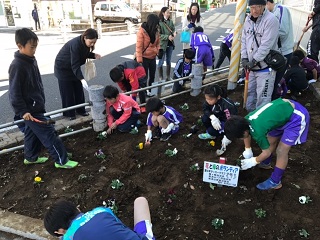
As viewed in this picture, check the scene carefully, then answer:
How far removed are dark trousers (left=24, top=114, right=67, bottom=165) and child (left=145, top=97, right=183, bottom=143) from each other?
1280 mm

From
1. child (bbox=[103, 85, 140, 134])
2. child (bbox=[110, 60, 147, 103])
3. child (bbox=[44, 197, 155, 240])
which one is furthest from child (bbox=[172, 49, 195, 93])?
child (bbox=[44, 197, 155, 240])

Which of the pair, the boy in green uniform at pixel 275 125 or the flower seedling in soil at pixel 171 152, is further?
the flower seedling in soil at pixel 171 152

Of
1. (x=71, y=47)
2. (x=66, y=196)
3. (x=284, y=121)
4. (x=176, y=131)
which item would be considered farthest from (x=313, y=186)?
(x=71, y=47)

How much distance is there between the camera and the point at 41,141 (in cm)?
378

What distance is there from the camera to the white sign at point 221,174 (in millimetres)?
3277

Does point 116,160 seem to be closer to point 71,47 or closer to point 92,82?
point 71,47

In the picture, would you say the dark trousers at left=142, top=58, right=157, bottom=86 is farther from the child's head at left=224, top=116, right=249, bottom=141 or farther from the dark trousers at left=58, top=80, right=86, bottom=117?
the child's head at left=224, top=116, right=249, bottom=141

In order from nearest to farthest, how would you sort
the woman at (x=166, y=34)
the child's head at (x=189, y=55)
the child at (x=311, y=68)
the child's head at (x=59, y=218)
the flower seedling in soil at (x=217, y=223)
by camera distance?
the child's head at (x=59, y=218)
the flower seedling in soil at (x=217, y=223)
the child's head at (x=189, y=55)
the child at (x=311, y=68)
the woman at (x=166, y=34)

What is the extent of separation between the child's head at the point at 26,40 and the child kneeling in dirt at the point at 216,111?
7.39 feet

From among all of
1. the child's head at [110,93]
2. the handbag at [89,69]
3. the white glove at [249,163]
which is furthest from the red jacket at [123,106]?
the white glove at [249,163]

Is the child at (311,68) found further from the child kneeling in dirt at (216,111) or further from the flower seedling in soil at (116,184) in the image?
the flower seedling in soil at (116,184)

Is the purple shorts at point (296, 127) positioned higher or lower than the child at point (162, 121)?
higher

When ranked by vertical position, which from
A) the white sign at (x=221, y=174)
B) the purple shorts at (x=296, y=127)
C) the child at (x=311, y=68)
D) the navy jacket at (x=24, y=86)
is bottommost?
the white sign at (x=221, y=174)

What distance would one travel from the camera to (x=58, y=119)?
570 centimetres
